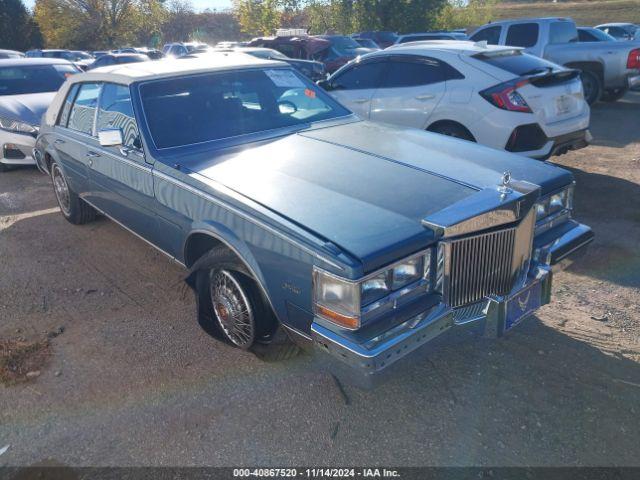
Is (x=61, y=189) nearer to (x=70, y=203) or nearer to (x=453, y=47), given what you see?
(x=70, y=203)

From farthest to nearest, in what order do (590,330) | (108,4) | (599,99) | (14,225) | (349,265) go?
(108,4)
(599,99)
(14,225)
(590,330)
(349,265)

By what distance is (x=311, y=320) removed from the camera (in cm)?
257

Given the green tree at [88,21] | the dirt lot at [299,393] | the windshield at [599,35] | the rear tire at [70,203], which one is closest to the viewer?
the dirt lot at [299,393]

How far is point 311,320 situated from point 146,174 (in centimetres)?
180

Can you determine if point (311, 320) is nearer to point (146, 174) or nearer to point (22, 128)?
point (146, 174)

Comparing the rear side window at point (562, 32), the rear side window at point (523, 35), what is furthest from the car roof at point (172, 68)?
the rear side window at point (562, 32)

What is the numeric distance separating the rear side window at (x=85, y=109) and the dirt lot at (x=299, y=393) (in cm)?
138

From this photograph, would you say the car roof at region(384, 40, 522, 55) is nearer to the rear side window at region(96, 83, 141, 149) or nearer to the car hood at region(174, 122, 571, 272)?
the car hood at region(174, 122, 571, 272)

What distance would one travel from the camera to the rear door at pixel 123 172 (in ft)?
12.4

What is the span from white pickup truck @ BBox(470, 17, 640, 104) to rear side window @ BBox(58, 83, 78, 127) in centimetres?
929

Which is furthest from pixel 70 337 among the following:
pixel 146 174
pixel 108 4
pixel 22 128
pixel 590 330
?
pixel 108 4

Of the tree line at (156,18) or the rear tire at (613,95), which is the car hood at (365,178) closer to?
the rear tire at (613,95)

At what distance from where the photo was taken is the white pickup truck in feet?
37.0

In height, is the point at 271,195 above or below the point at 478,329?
above
